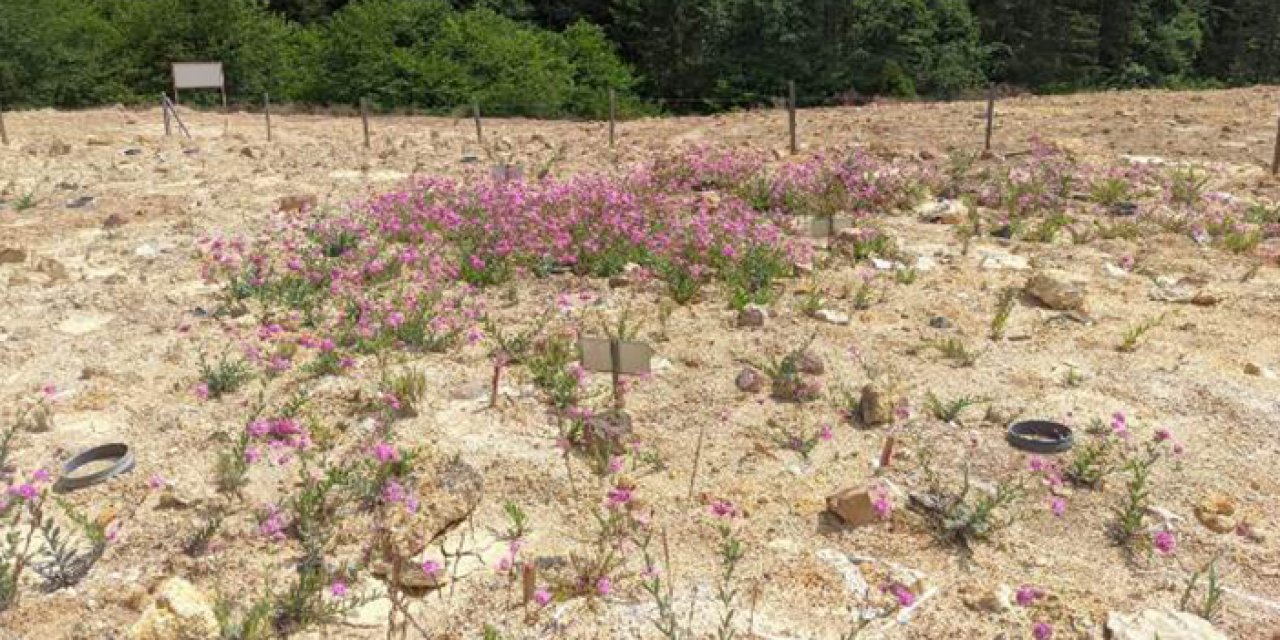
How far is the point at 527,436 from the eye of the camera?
4531 millimetres

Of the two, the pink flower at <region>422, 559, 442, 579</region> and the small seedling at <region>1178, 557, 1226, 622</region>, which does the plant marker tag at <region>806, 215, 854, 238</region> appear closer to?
the small seedling at <region>1178, 557, 1226, 622</region>

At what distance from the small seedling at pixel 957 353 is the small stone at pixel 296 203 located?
578 cm

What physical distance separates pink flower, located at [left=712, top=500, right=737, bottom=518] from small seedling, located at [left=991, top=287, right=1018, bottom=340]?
8.18 feet

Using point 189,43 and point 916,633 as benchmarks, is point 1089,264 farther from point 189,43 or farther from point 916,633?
point 189,43

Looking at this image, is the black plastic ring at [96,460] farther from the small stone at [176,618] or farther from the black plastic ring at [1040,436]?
the black plastic ring at [1040,436]

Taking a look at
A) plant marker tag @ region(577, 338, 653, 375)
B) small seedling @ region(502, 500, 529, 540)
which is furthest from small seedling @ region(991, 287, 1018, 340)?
small seedling @ region(502, 500, 529, 540)

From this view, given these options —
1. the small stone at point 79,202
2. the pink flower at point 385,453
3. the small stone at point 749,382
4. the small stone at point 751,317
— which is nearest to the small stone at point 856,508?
the small stone at point 749,382

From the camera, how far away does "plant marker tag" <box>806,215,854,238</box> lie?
25.5 ft

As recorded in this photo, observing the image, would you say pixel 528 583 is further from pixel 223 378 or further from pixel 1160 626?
pixel 223 378

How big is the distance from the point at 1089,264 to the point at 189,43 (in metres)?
24.7

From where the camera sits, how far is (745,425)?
465 centimetres

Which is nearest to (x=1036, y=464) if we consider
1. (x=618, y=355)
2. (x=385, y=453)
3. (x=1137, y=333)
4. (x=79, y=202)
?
(x=618, y=355)

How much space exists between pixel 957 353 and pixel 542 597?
2.97 metres

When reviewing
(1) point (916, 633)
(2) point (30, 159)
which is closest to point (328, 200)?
(2) point (30, 159)
